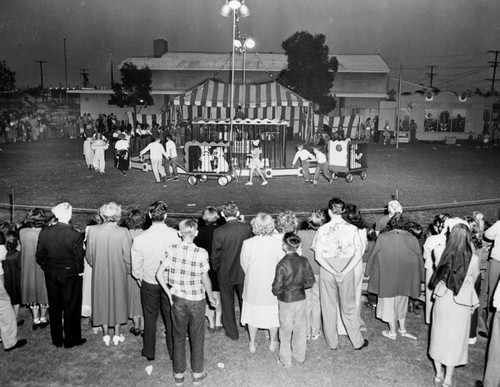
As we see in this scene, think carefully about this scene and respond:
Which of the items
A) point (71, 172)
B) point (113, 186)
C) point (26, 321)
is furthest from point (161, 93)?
point (26, 321)

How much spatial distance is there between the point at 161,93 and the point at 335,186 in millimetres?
37157

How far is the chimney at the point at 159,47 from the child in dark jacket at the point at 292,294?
175 feet

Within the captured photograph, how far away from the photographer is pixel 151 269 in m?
5.10

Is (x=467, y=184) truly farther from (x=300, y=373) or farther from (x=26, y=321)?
(x=26, y=321)

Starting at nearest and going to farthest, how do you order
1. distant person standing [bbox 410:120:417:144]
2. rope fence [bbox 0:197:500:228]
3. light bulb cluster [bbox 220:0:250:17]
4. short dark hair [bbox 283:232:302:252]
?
short dark hair [bbox 283:232:302:252] < rope fence [bbox 0:197:500:228] < light bulb cluster [bbox 220:0:250:17] < distant person standing [bbox 410:120:417:144]

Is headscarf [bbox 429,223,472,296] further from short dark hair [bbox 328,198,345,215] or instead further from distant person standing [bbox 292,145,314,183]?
distant person standing [bbox 292,145,314,183]

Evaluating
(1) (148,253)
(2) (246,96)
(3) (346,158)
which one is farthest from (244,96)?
(1) (148,253)

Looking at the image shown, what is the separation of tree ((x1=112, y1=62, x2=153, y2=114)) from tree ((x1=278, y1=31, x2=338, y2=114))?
13244mm

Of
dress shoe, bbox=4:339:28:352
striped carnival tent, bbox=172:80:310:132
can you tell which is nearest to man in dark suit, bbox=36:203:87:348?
dress shoe, bbox=4:339:28:352

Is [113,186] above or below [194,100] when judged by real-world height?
below

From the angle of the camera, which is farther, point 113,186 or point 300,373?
point 113,186

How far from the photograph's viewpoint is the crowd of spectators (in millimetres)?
4645

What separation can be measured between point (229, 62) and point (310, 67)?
1164cm

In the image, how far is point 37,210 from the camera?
582 centimetres
